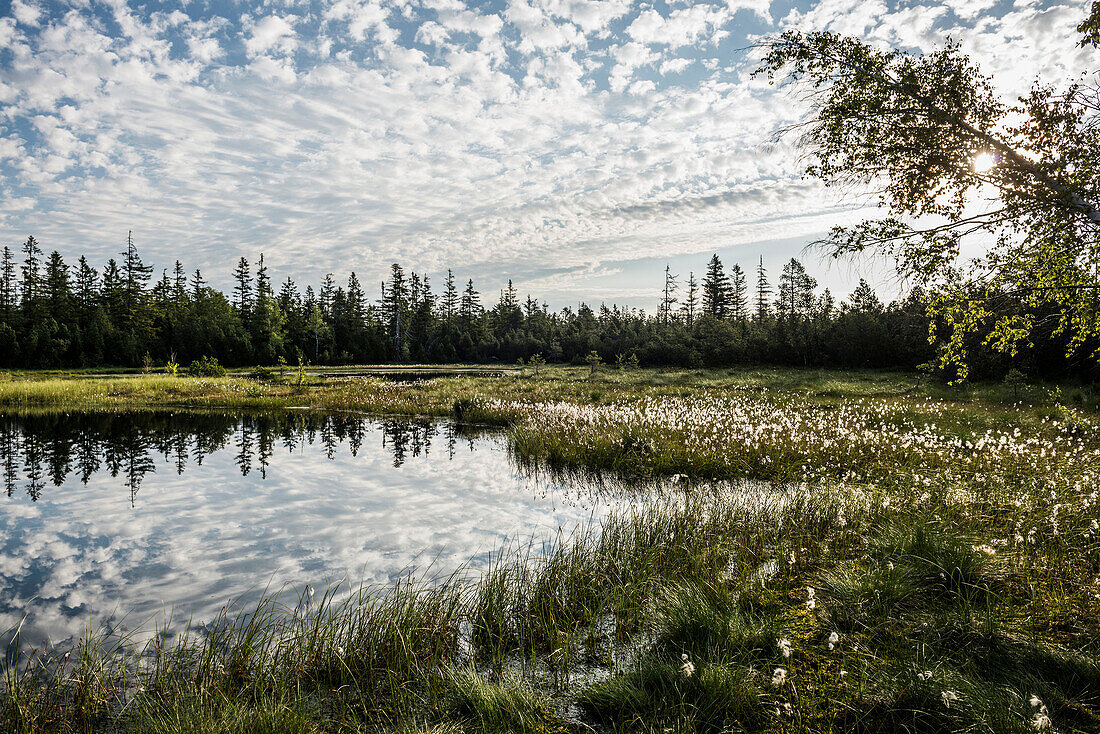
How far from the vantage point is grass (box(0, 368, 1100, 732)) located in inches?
150

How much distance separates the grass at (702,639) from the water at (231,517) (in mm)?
918

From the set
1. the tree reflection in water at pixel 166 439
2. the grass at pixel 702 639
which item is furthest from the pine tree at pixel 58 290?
the grass at pixel 702 639

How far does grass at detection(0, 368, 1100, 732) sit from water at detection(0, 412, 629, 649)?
918mm

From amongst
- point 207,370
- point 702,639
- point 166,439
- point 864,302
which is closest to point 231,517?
point 702,639

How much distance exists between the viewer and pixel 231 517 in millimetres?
10188

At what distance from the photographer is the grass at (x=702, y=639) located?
12.5 ft

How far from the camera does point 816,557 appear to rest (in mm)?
6945

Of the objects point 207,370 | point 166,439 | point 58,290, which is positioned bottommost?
point 166,439

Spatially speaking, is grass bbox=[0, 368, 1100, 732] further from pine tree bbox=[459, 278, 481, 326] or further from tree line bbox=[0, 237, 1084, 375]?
pine tree bbox=[459, 278, 481, 326]

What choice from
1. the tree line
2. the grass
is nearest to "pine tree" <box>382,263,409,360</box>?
the tree line

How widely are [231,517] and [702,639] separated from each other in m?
9.42

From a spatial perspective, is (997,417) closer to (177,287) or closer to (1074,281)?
(1074,281)

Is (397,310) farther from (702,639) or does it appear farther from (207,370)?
(702,639)

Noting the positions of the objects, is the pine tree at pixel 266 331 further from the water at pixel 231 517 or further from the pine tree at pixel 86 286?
the water at pixel 231 517
